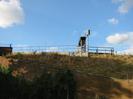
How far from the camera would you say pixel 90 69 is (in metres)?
57.8

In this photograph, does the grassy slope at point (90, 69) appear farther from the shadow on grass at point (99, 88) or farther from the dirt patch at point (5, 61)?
the dirt patch at point (5, 61)

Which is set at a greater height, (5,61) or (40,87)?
(5,61)

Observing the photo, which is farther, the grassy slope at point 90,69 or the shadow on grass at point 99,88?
the grassy slope at point 90,69

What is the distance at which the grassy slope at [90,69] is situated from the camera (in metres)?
47.1

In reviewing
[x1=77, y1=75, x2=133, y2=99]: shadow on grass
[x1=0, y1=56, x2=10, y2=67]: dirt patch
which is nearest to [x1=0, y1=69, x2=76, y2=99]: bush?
[x1=77, y1=75, x2=133, y2=99]: shadow on grass

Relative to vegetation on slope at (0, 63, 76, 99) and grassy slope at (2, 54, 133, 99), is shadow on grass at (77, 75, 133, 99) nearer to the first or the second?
grassy slope at (2, 54, 133, 99)

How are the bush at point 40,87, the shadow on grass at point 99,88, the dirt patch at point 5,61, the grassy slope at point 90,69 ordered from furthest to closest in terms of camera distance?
the dirt patch at point 5,61
the grassy slope at point 90,69
the shadow on grass at point 99,88
the bush at point 40,87

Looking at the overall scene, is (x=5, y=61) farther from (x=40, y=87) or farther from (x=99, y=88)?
(x=40, y=87)

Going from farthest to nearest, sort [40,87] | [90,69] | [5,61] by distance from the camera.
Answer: [90,69]
[5,61]
[40,87]

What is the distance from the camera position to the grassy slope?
155ft

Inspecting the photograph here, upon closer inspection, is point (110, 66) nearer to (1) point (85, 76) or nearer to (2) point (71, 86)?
(1) point (85, 76)

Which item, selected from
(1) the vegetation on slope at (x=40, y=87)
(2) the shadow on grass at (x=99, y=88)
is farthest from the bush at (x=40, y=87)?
(2) the shadow on grass at (x=99, y=88)

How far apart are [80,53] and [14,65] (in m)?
18.2

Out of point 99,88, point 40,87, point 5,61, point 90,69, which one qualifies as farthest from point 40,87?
point 90,69
